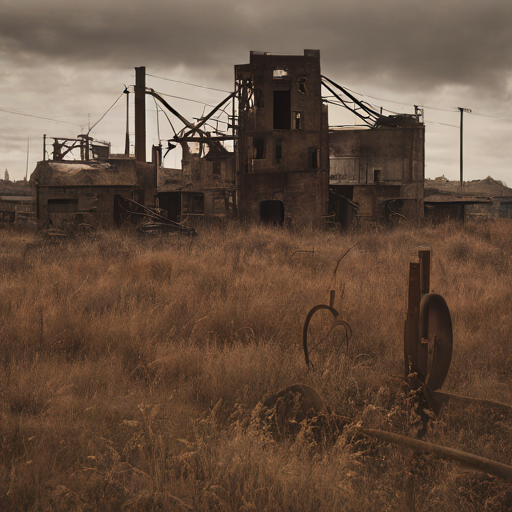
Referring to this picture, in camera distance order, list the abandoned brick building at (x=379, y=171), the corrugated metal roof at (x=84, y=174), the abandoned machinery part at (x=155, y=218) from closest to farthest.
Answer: the abandoned machinery part at (x=155, y=218) < the corrugated metal roof at (x=84, y=174) < the abandoned brick building at (x=379, y=171)

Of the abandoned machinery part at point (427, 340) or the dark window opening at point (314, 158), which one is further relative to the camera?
the dark window opening at point (314, 158)

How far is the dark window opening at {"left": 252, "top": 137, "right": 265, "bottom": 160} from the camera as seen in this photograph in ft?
71.4

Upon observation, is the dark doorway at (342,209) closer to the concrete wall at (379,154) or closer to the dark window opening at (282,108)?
the dark window opening at (282,108)

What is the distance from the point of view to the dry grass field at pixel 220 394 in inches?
103

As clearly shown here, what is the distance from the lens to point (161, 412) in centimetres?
346

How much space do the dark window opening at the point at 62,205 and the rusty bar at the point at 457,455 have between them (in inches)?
712

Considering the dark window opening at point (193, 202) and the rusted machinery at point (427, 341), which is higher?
the dark window opening at point (193, 202)

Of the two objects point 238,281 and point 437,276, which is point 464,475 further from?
point 437,276

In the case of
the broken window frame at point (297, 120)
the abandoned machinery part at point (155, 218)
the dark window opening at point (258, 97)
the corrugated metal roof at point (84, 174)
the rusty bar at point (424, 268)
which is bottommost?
the rusty bar at point (424, 268)

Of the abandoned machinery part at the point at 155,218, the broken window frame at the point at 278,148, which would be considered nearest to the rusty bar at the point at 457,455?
the abandoned machinery part at the point at 155,218

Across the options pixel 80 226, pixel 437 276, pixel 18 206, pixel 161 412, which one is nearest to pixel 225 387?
pixel 161 412

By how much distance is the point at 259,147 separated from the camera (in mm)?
22062

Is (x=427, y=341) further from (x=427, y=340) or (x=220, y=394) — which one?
(x=220, y=394)

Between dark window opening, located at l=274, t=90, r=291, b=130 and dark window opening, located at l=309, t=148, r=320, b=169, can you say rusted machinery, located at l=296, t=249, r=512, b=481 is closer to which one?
dark window opening, located at l=309, t=148, r=320, b=169
